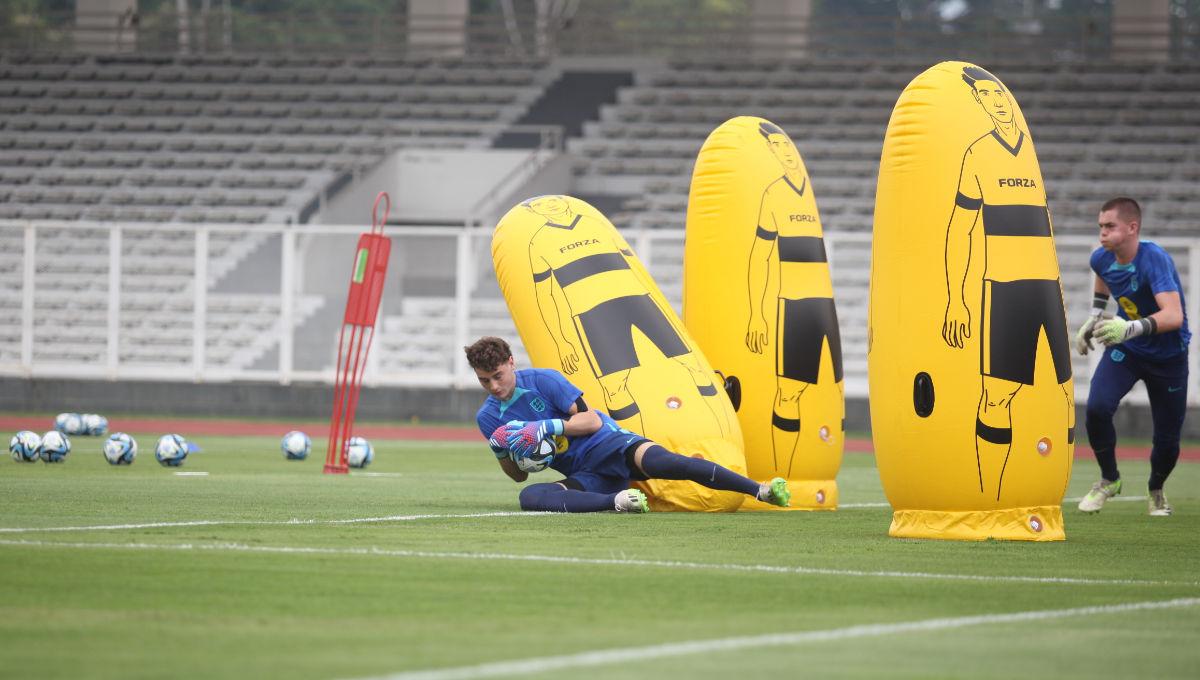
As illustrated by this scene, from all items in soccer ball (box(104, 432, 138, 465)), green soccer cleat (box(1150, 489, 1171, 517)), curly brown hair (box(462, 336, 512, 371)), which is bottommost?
soccer ball (box(104, 432, 138, 465))

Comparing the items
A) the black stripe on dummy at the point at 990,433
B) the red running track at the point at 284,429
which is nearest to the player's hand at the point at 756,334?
the black stripe on dummy at the point at 990,433

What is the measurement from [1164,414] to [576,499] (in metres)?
4.17

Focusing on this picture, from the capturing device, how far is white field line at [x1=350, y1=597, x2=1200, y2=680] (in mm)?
5094

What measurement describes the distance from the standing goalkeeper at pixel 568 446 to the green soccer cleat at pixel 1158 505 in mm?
3186

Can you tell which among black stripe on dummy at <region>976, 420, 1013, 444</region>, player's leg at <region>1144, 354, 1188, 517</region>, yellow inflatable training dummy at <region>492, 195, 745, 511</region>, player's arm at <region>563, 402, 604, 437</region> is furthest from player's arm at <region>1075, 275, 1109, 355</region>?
player's arm at <region>563, 402, 604, 437</region>

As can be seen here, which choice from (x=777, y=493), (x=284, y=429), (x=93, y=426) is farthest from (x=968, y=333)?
(x=284, y=429)

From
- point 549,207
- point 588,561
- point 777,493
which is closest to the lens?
point 588,561

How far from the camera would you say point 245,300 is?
26.1 meters

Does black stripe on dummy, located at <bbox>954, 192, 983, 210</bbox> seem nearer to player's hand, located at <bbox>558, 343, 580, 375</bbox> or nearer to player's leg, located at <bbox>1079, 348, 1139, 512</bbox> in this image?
player's leg, located at <bbox>1079, 348, 1139, 512</bbox>

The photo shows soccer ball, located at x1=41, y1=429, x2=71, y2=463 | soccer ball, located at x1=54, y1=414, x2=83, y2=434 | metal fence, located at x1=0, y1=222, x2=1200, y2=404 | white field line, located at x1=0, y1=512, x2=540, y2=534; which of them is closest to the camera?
white field line, located at x1=0, y1=512, x2=540, y2=534

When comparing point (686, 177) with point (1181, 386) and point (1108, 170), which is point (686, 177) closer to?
point (1108, 170)

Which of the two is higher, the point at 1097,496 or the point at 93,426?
the point at 1097,496

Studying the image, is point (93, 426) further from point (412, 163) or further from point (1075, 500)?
point (412, 163)

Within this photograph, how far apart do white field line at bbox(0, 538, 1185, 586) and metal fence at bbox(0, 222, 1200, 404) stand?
1740cm
